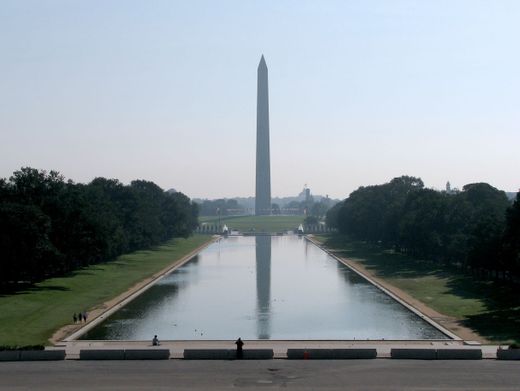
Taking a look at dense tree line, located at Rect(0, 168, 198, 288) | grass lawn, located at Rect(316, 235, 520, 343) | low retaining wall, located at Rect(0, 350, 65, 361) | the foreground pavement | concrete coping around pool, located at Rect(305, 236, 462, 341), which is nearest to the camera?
the foreground pavement

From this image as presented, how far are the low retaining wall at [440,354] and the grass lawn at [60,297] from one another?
1983cm

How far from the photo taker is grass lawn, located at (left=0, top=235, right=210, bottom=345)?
49503 millimetres

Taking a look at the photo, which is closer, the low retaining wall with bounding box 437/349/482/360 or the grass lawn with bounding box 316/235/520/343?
the low retaining wall with bounding box 437/349/482/360

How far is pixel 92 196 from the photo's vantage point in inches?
3915

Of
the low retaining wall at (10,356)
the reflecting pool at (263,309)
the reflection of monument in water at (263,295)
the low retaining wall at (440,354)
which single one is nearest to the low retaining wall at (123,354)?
the low retaining wall at (10,356)

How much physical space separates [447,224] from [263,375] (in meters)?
66.7

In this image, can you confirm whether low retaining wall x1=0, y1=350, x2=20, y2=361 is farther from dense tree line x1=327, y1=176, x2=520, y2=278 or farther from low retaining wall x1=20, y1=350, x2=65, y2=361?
dense tree line x1=327, y1=176, x2=520, y2=278

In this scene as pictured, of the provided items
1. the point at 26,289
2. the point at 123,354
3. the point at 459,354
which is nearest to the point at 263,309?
the point at 26,289

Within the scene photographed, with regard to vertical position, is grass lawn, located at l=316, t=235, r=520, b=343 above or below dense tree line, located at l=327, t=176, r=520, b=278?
below

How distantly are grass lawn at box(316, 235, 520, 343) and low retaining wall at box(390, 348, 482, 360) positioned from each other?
6039 millimetres

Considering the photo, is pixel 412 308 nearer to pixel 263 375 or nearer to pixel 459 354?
pixel 459 354

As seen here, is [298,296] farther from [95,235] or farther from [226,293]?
[95,235]

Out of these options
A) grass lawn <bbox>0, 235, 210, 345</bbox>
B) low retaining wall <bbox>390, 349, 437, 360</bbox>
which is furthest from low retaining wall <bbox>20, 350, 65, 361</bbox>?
low retaining wall <bbox>390, 349, 437, 360</bbox>

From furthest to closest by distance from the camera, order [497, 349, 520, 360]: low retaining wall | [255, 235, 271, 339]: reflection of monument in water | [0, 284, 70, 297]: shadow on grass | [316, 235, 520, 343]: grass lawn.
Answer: [0, 284, 70, 297]: shadow on grass < [255, 235, 271, 339]: reflection of monument in water < [316, 235, 520, 343]: grass lawn < [497, 349, 520, 360]: low retaining wall
